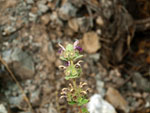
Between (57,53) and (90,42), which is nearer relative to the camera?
(57,53)

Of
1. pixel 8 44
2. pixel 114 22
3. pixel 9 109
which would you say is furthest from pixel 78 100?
pixel 114 22

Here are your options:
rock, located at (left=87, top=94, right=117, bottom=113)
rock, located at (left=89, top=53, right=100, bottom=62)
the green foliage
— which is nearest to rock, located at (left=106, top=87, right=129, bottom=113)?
rock, located at (left=87, top=94, right=117, bottom=113)

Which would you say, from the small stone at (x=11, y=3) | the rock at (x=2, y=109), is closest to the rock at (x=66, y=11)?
the small stone at (x=11, y=3)

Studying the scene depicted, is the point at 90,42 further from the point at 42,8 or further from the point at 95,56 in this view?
the point at 42,8

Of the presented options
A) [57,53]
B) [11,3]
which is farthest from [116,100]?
[11,3]

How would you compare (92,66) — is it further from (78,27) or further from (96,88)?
(78,27)

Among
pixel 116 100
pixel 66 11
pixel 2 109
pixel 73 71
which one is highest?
pixel 66 11

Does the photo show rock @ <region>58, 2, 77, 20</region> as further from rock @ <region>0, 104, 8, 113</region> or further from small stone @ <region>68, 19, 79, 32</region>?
rock @ <region>0, 104, 8, 113</region>
